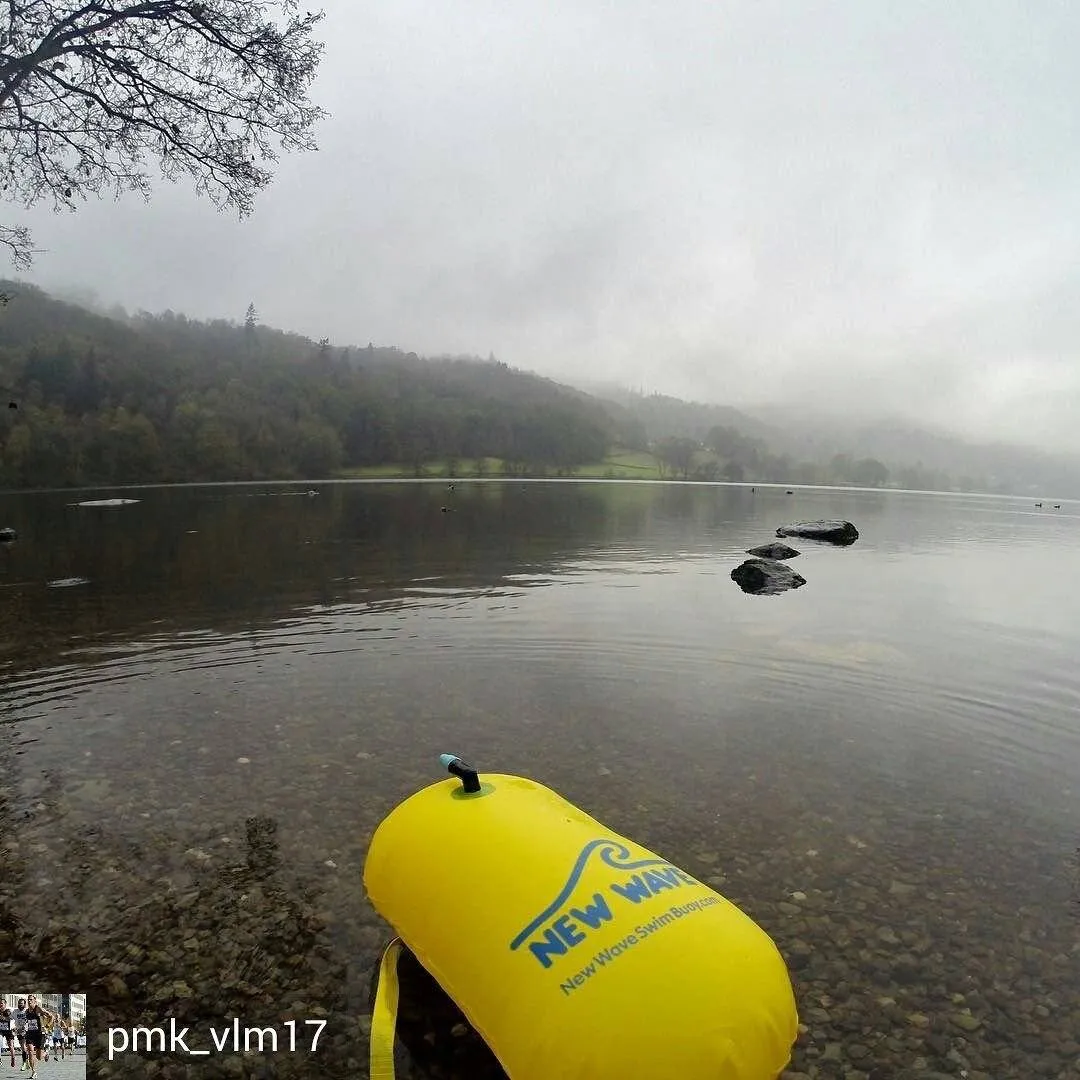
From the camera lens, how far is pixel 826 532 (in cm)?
5281

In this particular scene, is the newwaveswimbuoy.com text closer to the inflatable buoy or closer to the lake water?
the inflatable buoy

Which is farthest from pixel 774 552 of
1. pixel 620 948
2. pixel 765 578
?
pixel 620 948

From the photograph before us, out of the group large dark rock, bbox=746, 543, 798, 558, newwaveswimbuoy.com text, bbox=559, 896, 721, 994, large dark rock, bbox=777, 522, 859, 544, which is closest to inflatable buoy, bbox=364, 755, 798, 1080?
newwaveswimbuoy.com text, bbox=559, 896, 721, 994

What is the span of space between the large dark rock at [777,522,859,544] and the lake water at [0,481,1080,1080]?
2794 cm

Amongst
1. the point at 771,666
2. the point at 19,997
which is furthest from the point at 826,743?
the point at 19,997

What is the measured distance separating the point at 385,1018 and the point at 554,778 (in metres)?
4.84

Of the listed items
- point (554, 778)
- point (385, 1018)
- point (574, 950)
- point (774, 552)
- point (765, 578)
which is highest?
point (574, 950)

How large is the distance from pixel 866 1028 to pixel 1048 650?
1756cm

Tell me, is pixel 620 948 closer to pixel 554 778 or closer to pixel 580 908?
pixel 580 908

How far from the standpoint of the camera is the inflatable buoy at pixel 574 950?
137 inches

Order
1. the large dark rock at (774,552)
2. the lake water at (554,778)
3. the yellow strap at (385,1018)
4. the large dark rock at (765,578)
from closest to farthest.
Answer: the yellow strap at (385,1018), the lake water at (554,778), the large dark rock at (765,578), the large dark rock at (774,552)

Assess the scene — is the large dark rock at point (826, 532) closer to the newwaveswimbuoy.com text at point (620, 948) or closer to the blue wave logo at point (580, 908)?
the blue wave logo at point (580, 908)

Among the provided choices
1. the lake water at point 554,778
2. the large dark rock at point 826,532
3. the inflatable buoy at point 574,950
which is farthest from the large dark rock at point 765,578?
the large dark rock at point 826,532

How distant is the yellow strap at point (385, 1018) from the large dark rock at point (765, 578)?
73.3ft
